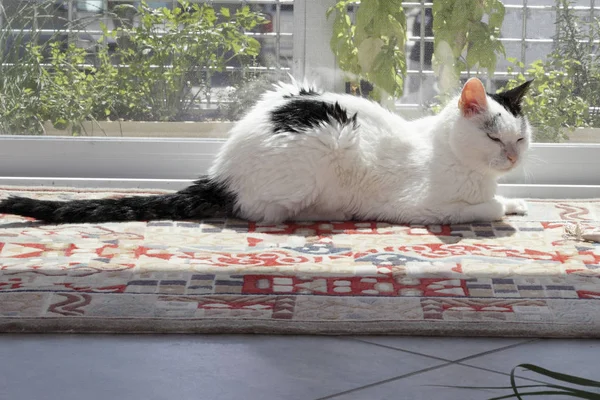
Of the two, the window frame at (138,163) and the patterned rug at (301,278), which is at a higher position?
the window frame at (138,163)

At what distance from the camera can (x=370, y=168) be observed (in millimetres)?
2820

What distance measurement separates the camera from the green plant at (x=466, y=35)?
332 cm

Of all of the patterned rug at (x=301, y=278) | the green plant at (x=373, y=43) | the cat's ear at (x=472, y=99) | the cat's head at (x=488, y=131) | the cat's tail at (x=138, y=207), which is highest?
the green plant at (x=373, y=43)

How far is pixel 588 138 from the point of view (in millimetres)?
3457

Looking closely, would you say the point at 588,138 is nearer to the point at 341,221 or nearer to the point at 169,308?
the point at 341,221

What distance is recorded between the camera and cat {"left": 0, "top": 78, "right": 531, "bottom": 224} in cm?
271

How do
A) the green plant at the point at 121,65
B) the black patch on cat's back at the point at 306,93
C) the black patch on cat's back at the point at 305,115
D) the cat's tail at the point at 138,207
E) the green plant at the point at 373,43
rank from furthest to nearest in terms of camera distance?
1. the green plant at the point at 121,65
2. the green plant at the point at 373,43
3. the black patch on cat's back at the point at 306,93
4. the black patch on cat's back at the point at 305,115
5. the cat's tail at the point at 138,207

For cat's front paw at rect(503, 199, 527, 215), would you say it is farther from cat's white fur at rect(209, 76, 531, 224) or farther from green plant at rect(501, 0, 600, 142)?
green plant at rect(501, 0, 600, 142)

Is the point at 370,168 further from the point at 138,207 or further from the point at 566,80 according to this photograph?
the point at 566,80

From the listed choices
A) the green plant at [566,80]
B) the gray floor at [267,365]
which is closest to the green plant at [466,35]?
the green plant at [566,80]

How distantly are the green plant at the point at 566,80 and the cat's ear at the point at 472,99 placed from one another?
776 millimetres

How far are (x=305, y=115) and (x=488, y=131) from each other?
23.9 inches

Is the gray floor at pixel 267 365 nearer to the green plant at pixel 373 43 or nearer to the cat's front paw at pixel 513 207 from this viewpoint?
the cat's front paw at pixel 513 207

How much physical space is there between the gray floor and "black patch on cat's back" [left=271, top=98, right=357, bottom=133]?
116 cm
